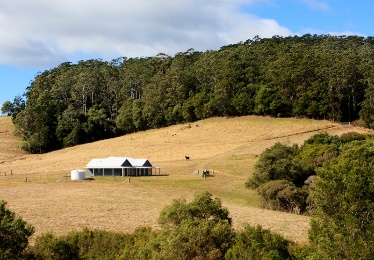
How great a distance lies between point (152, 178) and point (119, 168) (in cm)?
691

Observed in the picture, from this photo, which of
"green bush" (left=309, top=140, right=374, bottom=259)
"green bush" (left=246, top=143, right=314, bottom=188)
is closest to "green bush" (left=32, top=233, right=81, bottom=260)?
"green bush" (left=309, top=140, right=374, bottom=259)

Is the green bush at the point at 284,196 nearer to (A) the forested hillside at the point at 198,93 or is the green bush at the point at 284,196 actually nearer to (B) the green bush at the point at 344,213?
(B) the green bush at the point at 344,213

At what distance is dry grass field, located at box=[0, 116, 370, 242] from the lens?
121ft

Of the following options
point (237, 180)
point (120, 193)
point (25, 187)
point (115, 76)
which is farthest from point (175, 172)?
point (115, 76)

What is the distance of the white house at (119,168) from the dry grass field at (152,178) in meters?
2.80

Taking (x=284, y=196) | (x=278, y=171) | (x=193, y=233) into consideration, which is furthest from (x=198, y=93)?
(x=193, y=233)

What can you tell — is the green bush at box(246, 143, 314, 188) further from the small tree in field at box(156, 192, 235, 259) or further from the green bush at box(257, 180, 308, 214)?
the small tree in field at box(156, 192, 235, 259)

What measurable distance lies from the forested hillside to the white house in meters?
33.6

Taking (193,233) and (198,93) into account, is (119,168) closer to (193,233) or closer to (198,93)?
(198,93)

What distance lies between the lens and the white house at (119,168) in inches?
2621

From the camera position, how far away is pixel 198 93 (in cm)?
10438

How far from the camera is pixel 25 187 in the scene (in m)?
53.3

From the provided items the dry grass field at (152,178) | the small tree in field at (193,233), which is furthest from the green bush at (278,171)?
the small tree in field at (193,233)

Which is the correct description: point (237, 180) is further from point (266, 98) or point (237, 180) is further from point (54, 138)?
point (54, 138)
